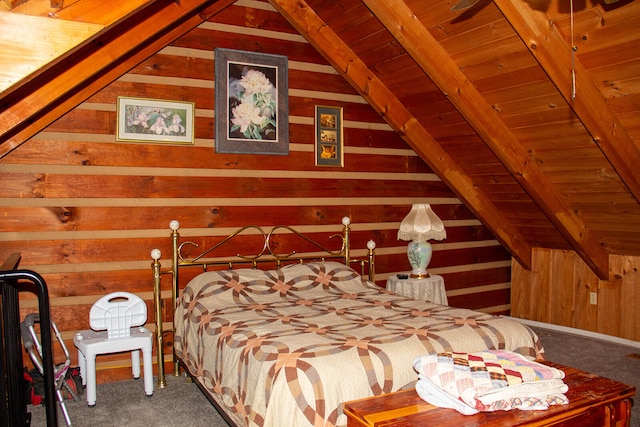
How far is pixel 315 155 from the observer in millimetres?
4418

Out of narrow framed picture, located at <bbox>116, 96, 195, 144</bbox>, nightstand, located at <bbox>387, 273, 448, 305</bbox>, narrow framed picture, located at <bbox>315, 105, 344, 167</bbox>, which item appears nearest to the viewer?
narrow framed picture, located at <bbox>116, 96, 195, 144</bbox>

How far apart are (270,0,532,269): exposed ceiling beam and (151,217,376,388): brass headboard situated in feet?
3.23

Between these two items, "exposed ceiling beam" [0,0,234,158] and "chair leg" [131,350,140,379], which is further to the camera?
"chair leg" [131,350,140,379]

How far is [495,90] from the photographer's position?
3721 mm

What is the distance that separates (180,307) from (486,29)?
2.64 meters

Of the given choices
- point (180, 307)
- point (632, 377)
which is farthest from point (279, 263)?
point (632, 377)

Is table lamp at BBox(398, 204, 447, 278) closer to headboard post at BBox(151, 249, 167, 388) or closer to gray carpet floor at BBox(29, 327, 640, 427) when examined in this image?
gray carpet floor at BBox(29, 327, 640, 427)

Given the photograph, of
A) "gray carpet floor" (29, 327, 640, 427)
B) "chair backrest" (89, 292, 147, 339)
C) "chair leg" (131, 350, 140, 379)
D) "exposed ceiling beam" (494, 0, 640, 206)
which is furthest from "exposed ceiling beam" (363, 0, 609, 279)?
"chair leg" (131, 350, 140, 379)

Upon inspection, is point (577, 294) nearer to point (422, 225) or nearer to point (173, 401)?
point (422, 225)

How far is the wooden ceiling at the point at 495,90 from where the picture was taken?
2.96 metres

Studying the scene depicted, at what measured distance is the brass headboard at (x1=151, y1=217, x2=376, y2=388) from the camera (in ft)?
11.8

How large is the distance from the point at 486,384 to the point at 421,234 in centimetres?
252

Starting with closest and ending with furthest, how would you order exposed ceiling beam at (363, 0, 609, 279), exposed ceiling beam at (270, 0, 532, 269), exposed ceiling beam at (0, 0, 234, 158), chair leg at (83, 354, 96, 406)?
exposed ceiling beam at (0, 0, 234, 158)
chair leg at (83, 354, 96, 406)
exposed ceiling beam at (363, 0, 609, 279)
exposed ceiling beam at (270, 0, 532, 269)

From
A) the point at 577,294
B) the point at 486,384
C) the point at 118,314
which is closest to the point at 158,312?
the point at 118,314
